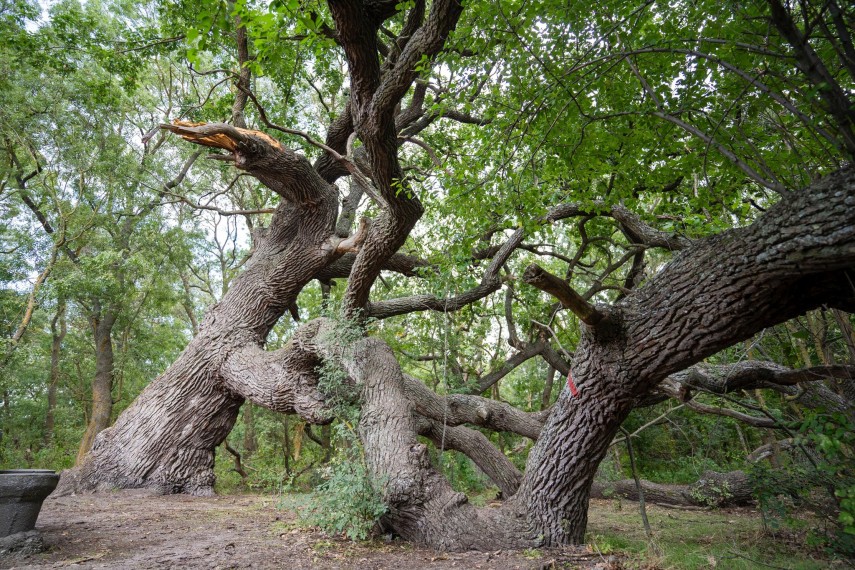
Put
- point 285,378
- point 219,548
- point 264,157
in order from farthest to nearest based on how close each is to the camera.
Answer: point 264,157, point 285,378, point 219,548

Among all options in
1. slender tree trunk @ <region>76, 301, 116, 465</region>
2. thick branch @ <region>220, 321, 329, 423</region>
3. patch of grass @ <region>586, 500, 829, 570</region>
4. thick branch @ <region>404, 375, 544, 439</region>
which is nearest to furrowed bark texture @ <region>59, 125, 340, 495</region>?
thick branch @ <region>220, 321, 329, 423</region>

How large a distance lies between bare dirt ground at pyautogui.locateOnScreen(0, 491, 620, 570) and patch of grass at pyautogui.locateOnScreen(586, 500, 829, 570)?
0.48 metres

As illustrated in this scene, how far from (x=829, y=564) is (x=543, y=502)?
81.4 inches

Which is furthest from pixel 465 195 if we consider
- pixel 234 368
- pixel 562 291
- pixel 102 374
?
pixel 102 374

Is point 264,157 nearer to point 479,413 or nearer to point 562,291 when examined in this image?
point 479,413

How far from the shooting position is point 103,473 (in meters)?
6.95

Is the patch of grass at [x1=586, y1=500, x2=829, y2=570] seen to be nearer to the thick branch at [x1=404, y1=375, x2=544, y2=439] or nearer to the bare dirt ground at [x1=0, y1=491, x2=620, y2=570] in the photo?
the bare dirt ground at [x1=0, y1=491, x2=620, y2=570]

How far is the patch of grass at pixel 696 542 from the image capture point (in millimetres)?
3441

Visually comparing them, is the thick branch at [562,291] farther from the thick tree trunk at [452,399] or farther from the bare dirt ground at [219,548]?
the bare dirt ground at [219,548]

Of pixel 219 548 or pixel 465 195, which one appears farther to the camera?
pixel 465 195

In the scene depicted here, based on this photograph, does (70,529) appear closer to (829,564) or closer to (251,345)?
(251,345)

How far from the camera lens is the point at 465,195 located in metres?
4.73

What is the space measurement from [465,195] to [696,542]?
4011 millimetres

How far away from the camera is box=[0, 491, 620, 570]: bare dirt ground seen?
11.2ft
